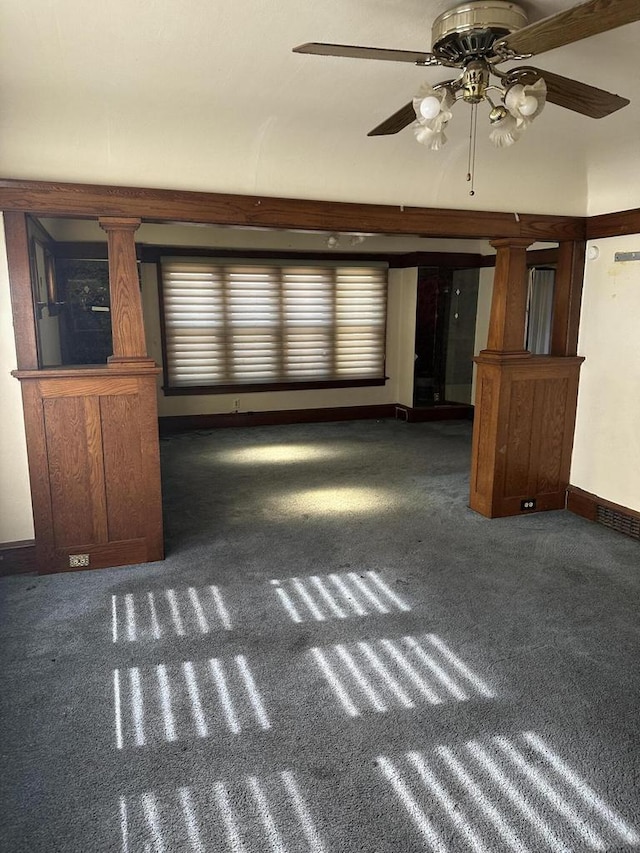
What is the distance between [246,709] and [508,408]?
2791mm

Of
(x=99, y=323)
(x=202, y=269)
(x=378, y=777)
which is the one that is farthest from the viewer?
(x=202, y=269)

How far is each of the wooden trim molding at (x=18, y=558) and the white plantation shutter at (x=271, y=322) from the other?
12.9 ft

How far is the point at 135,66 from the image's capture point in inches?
93.8

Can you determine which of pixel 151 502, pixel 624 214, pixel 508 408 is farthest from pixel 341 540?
pixel 624 214

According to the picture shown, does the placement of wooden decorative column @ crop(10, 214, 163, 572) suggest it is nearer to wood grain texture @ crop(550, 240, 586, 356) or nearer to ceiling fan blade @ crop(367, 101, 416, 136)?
ceiling fan blade @ crop(367, 101, 416, 136)

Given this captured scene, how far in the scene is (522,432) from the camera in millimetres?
4285

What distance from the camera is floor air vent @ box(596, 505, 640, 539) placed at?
3.96 m

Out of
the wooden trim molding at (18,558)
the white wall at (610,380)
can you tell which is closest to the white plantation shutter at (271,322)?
the white wall at (610,380)

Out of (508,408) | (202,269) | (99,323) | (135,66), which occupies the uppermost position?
(135,66)

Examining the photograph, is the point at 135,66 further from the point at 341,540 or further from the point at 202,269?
the point at 202,269

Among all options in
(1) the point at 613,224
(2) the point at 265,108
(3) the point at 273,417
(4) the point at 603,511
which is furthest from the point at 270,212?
(3) the point at 273,417

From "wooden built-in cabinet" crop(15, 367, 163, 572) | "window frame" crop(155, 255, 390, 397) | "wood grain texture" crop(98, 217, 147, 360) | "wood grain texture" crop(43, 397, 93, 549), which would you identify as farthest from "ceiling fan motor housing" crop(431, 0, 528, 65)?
"window frame" crop(155, 255, 390, 397)

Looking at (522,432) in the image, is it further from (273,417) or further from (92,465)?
(273,417)

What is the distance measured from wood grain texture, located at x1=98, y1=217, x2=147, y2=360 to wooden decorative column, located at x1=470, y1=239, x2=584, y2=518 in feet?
7.78
